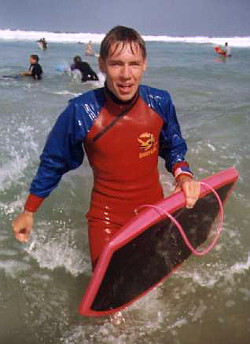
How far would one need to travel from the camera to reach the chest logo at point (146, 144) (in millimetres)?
2639

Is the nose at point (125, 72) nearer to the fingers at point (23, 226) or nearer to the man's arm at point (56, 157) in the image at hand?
the man's arm at point (56, 157)

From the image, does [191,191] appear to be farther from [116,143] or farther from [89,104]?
[89,104]

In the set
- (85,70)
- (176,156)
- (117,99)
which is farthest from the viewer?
(85,70)

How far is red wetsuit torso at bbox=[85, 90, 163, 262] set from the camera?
2564 millimetres

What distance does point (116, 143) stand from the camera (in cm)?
258

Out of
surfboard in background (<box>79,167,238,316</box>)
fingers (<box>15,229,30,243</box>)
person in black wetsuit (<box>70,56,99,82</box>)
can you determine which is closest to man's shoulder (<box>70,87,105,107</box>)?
surfboard in background (<box>79,167,238,316</box>)

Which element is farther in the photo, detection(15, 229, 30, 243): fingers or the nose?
detection(15, 229, 30, 243): fingers

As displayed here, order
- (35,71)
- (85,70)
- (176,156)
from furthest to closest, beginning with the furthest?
(35,71), (85,70), (176,156)

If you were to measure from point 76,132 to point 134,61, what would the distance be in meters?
0.58

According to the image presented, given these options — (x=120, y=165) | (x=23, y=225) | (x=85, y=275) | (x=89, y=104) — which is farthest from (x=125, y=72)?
(x=85, y=275)

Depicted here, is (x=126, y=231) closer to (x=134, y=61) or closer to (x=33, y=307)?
(x=134, y=61)

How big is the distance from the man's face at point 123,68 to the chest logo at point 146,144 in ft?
0.98

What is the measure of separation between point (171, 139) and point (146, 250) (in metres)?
0.81

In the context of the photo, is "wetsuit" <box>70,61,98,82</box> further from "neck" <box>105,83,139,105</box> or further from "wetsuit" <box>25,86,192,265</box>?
"neck" <box>105,83,139,105</box>
